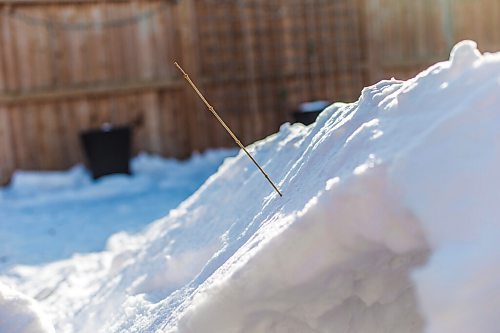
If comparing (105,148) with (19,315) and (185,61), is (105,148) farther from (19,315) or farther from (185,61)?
(19,315)

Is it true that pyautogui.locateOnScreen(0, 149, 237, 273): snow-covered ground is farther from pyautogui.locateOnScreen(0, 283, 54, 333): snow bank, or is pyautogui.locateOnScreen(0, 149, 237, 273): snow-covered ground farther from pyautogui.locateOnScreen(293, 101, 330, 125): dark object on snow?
pyautogui.locateOnScreen(0, 283, 54, 333): snow bank

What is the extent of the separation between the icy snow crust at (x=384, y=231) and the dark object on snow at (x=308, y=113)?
20.9ft

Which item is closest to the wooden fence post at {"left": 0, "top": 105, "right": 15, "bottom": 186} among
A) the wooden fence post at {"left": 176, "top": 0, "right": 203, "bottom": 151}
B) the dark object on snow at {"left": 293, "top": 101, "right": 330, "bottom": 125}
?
the wooden fence post at {"left": 176, "top": 0, "right": 203, "bottom": 151}

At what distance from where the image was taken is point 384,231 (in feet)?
7.25

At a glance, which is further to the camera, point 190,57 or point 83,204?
point 190,57

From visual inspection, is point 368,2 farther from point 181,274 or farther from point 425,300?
point 425,300

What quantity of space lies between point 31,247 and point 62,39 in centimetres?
339

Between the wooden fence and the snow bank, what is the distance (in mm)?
5927

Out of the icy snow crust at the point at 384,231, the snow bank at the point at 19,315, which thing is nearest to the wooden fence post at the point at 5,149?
the snow bank at the point at 19,315

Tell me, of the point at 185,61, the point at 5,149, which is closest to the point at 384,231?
the point at 5,149

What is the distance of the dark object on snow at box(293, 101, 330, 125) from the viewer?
Result: 930cm

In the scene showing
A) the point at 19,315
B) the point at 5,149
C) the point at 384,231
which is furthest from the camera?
the point at 5,149

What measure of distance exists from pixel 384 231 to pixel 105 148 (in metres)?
6.86

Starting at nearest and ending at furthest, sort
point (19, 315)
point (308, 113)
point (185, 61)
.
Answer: point (19, 315) < point (308, 113) < point (185, 61)
